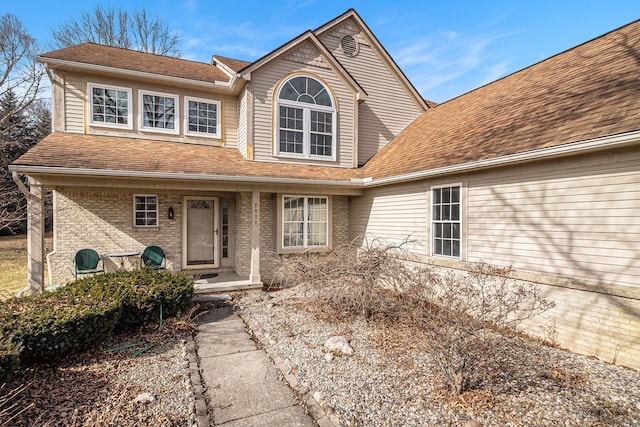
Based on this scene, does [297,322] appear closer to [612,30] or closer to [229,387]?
[229,387]

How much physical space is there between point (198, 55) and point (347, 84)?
35.7 ft

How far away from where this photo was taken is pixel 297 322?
6281 mm

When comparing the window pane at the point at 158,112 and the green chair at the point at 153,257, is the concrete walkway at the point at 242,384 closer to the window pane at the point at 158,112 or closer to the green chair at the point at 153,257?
the green chair at the point at 153,257

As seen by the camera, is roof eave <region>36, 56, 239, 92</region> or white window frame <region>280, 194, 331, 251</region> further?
white window frame <region>280, 194, 331, 251</region>

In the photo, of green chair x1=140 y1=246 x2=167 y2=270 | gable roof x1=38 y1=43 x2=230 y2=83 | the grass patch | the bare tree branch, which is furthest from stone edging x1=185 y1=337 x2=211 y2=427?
the bare tree branch

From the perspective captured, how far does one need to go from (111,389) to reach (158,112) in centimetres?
849

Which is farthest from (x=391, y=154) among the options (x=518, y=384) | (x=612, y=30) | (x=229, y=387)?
(x=229, y=387)

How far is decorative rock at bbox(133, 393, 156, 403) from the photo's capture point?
360 cm

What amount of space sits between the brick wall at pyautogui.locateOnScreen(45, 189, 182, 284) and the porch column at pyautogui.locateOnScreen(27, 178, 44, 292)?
6.52ft

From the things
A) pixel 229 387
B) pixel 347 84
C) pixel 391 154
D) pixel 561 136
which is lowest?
pixel 229 387

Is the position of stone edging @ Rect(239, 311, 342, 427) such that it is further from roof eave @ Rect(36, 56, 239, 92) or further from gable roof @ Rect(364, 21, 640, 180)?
roof eave @ Rect(36, 56, 239, 92)

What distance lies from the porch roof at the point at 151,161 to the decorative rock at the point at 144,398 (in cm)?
499

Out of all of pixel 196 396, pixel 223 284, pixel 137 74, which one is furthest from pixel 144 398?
pixel 137 74

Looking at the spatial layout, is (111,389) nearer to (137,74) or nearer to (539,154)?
(539,154)
